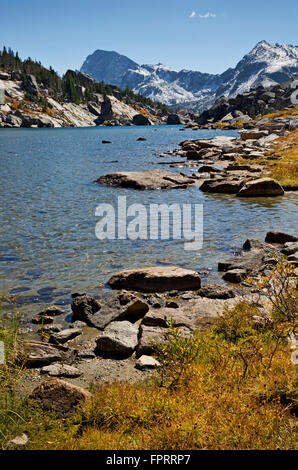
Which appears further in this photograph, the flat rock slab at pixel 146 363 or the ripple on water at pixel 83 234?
the ripple on water at pixel 83 234

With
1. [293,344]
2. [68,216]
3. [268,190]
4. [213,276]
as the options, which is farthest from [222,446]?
[268,190]

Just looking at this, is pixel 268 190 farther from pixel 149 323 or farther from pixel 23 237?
pixel 149 323

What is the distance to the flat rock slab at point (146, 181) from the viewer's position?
A: 30.6 metres

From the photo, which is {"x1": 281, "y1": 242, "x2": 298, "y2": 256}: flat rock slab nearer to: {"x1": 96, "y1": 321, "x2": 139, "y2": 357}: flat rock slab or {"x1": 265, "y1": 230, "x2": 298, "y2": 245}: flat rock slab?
{"x1": 265, "y1": 230, "x2": 298, "y2": 245}: flat rock slab

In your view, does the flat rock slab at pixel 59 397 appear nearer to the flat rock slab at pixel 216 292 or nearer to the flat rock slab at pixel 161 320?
the flat rock slab at pixel 161 320

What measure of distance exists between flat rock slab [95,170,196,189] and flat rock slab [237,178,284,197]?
20.9 feet

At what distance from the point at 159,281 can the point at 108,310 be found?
90.9 inches

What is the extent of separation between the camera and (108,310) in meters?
10.1

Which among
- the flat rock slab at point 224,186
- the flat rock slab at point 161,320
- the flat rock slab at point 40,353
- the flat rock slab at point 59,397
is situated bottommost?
the flat rock slab at point 40,353

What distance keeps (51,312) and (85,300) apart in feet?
3.30

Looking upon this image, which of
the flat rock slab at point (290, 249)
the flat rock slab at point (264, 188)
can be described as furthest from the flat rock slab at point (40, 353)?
the flat rock slab at point (264, 188)

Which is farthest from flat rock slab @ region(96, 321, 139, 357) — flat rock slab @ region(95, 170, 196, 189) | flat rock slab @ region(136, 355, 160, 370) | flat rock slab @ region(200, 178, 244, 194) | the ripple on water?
flat rock slab @ region(95, 170, 196, 189)

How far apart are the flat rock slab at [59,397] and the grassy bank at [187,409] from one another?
0.14 meters
